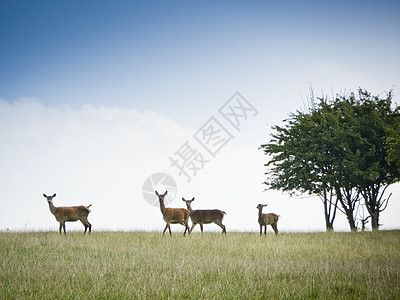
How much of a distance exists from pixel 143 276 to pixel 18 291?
263 centimetres

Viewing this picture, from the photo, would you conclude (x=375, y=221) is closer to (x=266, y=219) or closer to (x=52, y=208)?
(x=266, y=219)

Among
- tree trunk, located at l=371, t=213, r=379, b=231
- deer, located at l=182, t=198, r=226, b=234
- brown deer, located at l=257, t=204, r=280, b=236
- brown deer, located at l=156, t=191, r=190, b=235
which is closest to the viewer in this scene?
brown deer, located at l=156, t=191, r=190, b=235

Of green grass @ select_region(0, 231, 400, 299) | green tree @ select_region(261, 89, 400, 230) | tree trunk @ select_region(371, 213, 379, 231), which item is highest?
green tree @ select_region(261, 89, 400, 230)

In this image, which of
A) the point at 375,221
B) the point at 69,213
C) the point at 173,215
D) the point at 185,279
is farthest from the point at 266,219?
the point at 185,279

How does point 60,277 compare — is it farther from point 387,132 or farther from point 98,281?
point 387,132

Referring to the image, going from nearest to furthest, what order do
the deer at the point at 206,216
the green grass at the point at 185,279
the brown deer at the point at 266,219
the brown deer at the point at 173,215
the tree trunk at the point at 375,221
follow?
the green grass at the point at 185,279, the brown deer at the point at 173,215, the deer at the point at 206,216, the brown deer at the point at 266,219, the tree trunk at the point at 375,221

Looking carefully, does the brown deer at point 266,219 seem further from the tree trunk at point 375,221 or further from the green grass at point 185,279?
the tree trunk at point 375,221

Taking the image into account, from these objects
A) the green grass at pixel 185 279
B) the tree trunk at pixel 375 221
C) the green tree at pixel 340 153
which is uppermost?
the green tree at pixel 340 153

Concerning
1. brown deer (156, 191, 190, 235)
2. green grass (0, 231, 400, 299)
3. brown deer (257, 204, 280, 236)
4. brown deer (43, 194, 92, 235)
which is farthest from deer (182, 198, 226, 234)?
green grass (0, 231, 400, 299)

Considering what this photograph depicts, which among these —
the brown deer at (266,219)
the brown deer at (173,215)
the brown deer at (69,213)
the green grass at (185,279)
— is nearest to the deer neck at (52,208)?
the brown deer at (69,213)

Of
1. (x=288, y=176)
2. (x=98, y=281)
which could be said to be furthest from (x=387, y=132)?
(x=98, y=281)

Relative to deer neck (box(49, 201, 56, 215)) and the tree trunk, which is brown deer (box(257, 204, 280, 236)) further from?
deer neck (box(49, 201, 56, 215))

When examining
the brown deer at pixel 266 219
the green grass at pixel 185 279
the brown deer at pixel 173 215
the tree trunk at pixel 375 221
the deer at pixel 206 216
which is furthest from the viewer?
the tree trunk at pixel 375 221

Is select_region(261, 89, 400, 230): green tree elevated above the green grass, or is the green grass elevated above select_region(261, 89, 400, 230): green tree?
select_region(261, 89, 400, 230): green tree
